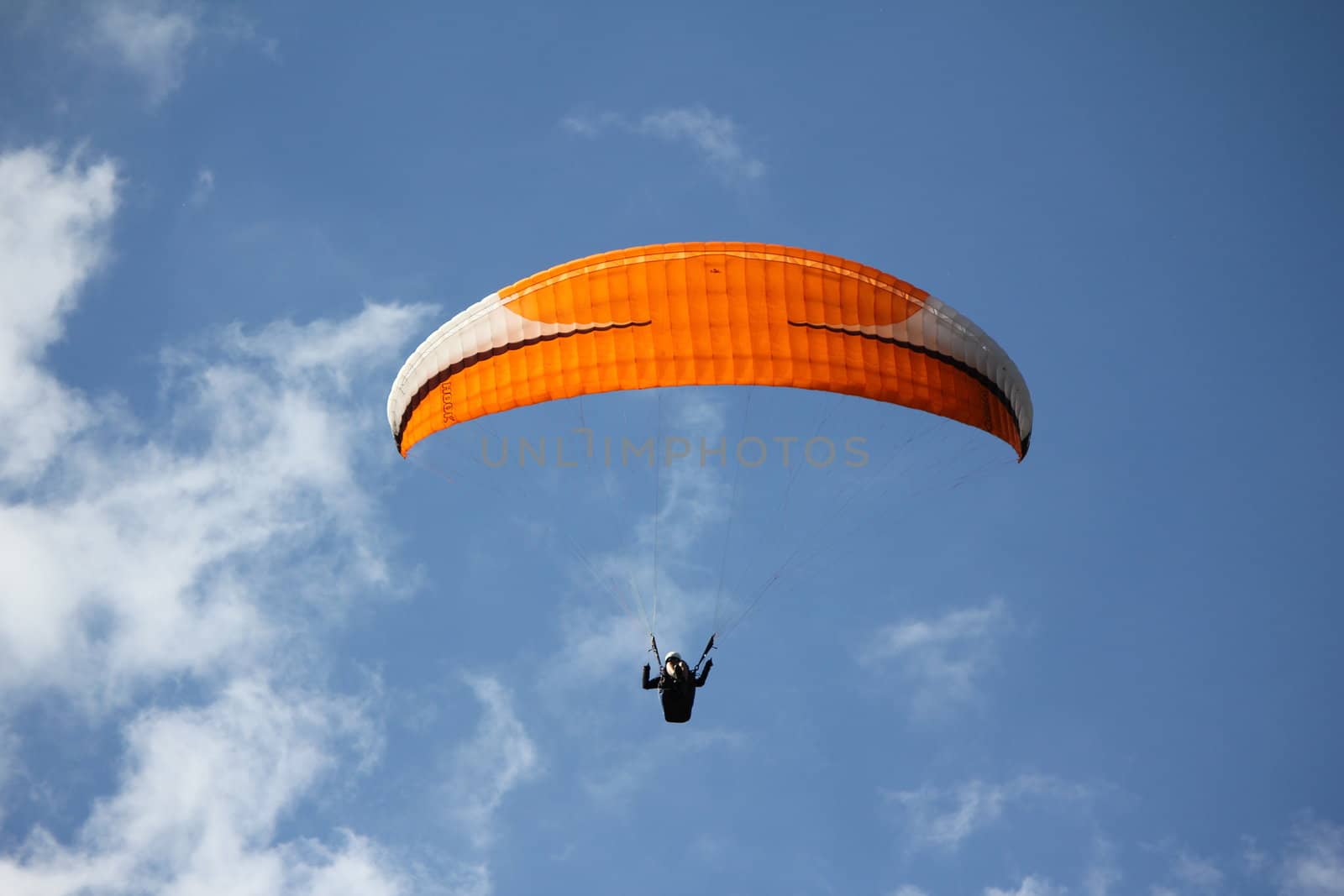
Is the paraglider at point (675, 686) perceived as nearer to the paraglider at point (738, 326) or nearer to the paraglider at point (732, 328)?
the paraglider at point (732, 328)

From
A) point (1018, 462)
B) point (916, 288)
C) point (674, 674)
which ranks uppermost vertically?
point (916, 288)

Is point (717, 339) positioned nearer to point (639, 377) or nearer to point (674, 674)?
point (639, 377)

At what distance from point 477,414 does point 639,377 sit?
2759 mm

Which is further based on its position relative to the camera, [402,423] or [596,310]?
[402,423]

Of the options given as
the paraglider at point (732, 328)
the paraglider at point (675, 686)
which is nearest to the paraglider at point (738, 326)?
the paraglider at point (732, 328)

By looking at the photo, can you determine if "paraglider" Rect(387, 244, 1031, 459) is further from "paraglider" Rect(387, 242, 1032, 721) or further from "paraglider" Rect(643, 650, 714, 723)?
"paraglider" Rect(643, 650, 714, 723)

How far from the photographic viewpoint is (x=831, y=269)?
2709 cm

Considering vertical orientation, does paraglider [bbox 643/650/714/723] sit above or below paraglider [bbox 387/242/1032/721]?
below

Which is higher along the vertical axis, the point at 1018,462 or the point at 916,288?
the point at 916,288

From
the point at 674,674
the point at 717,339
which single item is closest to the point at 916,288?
the point at 717,339

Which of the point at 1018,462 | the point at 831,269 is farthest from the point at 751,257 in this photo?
the point at 1018,462

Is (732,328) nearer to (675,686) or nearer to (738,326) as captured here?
(738,326)

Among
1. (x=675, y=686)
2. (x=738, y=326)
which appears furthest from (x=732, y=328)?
(x=675, y=686)

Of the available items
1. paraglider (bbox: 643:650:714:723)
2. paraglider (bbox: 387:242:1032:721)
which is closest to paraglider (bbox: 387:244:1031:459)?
paraglider (bbox: 387:242:1032:721)
